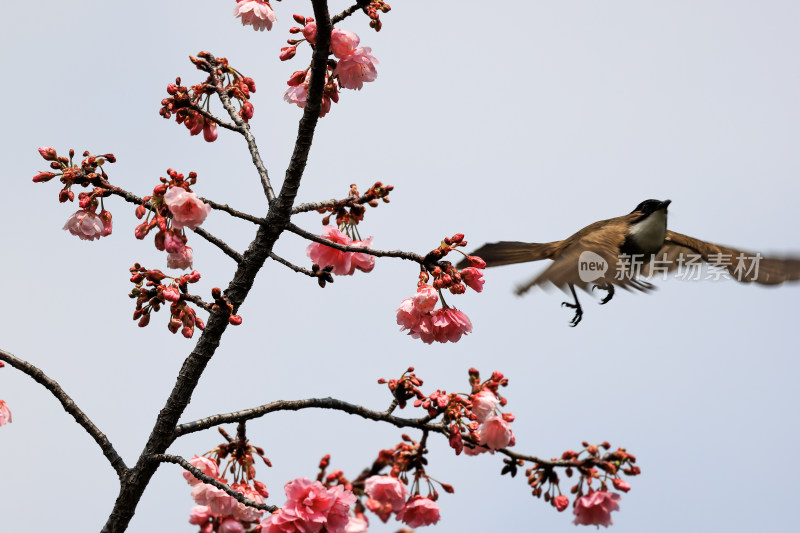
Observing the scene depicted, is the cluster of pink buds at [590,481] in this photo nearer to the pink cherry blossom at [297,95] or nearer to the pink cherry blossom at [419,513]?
the pink cherry blossom at [419,513]

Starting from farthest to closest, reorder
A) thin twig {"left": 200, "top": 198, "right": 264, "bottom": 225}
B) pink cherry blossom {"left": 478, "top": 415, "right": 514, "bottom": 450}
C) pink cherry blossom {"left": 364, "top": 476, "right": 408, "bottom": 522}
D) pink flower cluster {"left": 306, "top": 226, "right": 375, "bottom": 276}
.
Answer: pink flower cluster {"left": 306, "top": 226, "right": 375, "bottom": 276} < thin twig {"left": 200, "top": 198, "right": 264, "bottom": 225} < pink cherry blossom {"left": 478, "top": 415, "right": 514, "bottom": 450} < pink cherry blossom {"left": 364, "top": 476, "right": 408, "bottom": 522}

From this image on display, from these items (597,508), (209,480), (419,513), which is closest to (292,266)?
(209,480)

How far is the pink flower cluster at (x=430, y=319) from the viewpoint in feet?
12.2

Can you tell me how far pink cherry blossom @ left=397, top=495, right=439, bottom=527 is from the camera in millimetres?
3514

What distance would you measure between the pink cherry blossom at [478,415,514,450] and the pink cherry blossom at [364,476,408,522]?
1.52 feet

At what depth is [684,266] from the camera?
6012mm

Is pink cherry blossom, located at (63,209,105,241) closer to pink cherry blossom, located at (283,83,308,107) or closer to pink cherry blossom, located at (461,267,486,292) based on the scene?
pink cherry blossom, located at (283,83,308,107)

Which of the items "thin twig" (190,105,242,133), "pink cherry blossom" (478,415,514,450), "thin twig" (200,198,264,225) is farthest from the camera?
"thin twig" (190,105,242,133)

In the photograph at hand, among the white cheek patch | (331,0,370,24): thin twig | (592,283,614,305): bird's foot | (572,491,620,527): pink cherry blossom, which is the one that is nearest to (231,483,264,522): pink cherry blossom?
(572,491,620,527): pink cherry blossom

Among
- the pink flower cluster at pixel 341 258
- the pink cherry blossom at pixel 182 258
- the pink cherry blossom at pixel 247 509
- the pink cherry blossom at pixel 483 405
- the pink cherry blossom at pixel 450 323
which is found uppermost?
the pink flower cluster at pixel 341 258

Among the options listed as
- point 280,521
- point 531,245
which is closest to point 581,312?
point 531,245

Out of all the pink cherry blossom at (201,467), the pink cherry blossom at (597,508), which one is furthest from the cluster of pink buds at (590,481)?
the pink cherry blossom at (201,467)

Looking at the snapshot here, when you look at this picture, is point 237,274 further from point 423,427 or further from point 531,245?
point 531,245

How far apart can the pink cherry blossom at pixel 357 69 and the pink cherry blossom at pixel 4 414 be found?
8.23ft
